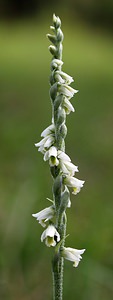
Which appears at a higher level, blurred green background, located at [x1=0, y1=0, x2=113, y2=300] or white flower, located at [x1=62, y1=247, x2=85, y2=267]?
blurred green background, located at [x1=0, y1=0, x2=113, y2=300]

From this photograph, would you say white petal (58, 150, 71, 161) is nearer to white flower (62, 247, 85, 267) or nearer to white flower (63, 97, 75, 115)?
white flower (63, 97, 75, 115)

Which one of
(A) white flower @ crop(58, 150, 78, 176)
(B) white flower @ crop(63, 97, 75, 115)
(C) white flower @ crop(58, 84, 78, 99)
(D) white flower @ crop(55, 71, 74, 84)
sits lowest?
(A) white flower @ crop(58, 150, 78, 176)

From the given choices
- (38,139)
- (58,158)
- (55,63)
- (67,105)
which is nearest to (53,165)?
(58,158)

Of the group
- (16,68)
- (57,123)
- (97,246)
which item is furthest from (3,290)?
(16,68)

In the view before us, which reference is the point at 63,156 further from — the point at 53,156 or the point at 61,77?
the point at 61,77

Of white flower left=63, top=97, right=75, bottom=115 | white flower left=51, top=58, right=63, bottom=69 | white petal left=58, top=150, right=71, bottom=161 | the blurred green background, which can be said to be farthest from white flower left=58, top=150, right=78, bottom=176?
the blurred green background

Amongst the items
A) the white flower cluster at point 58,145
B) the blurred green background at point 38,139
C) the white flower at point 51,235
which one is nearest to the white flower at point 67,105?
the white flower cluster at point 58,145

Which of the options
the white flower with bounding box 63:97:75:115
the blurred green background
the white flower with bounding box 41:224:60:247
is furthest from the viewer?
the blurred green background

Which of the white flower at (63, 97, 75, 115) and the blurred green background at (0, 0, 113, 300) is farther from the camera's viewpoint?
the blurred green background at (0, 0, 113, 300)

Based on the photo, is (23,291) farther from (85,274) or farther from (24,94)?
(24,94)
